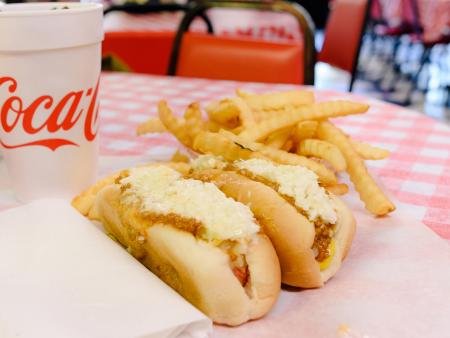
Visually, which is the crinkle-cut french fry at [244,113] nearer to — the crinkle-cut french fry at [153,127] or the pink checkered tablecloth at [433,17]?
the crinkle-cut french fry at [153,127]

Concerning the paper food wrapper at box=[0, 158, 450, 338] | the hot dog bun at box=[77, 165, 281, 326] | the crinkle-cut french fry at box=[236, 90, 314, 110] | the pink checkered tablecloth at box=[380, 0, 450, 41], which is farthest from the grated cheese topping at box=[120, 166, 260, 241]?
the pink checkered tablecloth at box=[380, 0, 450, 41]

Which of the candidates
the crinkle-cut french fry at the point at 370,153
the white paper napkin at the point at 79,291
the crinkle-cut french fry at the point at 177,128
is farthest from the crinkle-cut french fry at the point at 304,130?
the white paper napkin at the point at 79,291

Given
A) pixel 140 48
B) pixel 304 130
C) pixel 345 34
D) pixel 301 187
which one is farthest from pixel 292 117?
pixel 140 48

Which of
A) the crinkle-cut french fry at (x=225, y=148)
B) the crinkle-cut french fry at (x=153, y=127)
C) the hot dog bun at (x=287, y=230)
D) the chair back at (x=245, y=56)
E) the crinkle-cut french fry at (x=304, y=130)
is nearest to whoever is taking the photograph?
the hot dog bun at (x=287, y=230)

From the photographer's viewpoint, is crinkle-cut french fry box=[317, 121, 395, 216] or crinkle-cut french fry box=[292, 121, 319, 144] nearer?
crinkle-cut french fry box=[317, 121, 395, 216]

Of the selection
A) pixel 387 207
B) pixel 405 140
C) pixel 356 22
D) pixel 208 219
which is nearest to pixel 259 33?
pixel 356 22

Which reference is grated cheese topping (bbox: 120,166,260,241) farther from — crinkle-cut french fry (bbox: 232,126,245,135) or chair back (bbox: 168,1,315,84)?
chair back (bbox: 168,1,315,84)

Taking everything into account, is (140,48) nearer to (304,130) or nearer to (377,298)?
(304,130)
